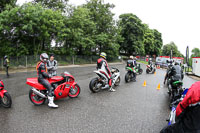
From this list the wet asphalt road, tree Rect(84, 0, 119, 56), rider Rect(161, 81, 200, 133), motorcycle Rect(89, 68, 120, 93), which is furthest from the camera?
tree Rect(84, 0, 119, 56)

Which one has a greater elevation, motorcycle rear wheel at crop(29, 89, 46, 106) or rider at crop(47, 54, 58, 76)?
rider at crop(47, 54, 58, 76)

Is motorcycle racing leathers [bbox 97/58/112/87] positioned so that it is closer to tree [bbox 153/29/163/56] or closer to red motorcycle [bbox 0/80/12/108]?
red motorcycle [bbox 0/80/12/108]

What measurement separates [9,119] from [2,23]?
1698 cm

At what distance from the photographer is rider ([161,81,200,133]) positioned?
212 cm

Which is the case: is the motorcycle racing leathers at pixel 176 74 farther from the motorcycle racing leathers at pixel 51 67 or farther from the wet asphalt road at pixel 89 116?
the motorcycle racing leathers at pixel 51 67

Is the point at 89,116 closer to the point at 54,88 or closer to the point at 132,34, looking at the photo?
the point at 54,88

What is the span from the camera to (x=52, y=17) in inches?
812

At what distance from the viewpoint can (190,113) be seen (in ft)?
7.34

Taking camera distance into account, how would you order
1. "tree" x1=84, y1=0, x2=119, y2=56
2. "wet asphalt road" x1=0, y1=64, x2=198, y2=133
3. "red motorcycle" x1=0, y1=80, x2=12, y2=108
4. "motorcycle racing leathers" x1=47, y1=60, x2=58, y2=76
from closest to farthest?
"wet asphalt road" x1=0, y1=64, x2=198, y2=133 < "red motorcycle" x1=0, y1=80, x2=12, y2=108 < "motorcycle racing leathers" x1=47, y1=60, x2=58, y2=76 < "tree" x1=84, y1=0, x2=119, y2=56

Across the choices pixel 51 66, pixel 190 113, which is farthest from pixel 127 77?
pixel 190 113

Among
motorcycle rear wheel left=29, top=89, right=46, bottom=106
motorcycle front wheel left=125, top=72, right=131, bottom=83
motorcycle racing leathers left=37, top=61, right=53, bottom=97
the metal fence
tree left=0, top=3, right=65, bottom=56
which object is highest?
tree left=0, top=3, right=65, bottom=56

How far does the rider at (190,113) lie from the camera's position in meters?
2.12

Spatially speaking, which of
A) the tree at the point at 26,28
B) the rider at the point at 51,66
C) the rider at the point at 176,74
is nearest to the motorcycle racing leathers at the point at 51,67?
the rider at the point at 51,66

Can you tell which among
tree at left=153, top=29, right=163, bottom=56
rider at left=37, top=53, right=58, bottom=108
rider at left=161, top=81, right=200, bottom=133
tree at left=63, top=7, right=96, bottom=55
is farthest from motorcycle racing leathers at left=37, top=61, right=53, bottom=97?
tree at left=153, top=29, right=163, bottom=56
